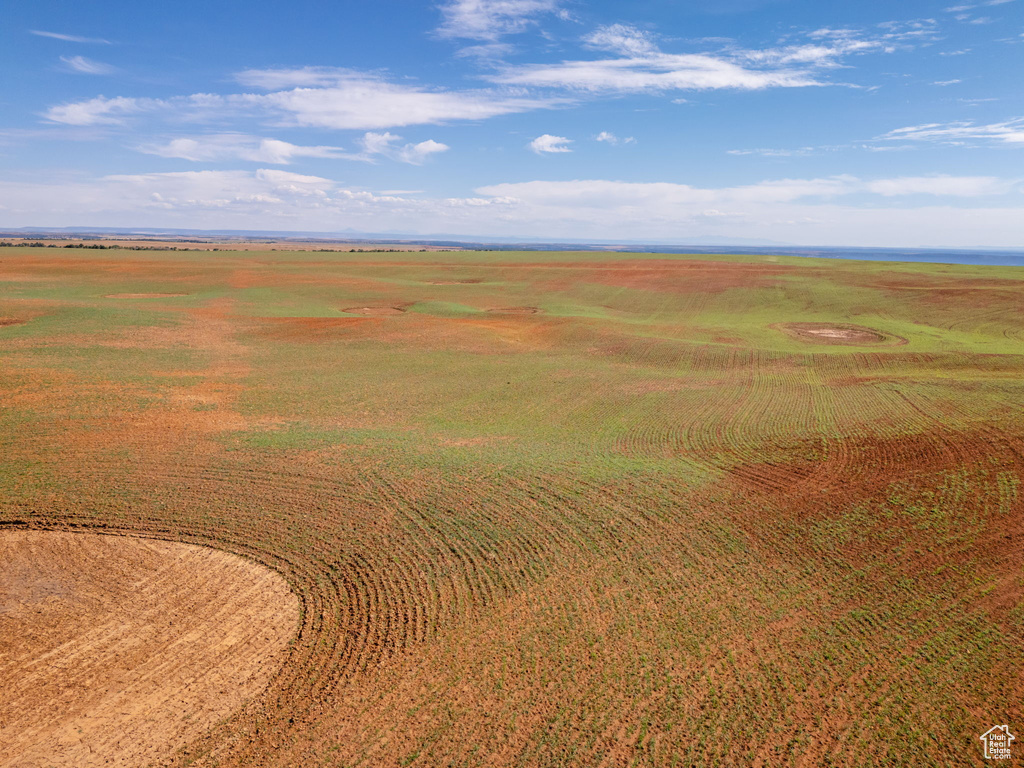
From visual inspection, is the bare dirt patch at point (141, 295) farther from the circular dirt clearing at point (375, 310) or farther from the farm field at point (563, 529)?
the circular dirt clearing at point (375, 310)

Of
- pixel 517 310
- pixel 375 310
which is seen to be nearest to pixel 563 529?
pixel 517 310

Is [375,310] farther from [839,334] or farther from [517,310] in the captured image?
[839,334]

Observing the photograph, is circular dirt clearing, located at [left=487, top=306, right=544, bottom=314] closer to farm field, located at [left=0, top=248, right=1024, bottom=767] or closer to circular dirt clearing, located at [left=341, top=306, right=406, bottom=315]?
circular dirt clearing, located at [left=341, top=306, right=406, bottom=315]

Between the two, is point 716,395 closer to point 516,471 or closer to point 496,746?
point 516,471

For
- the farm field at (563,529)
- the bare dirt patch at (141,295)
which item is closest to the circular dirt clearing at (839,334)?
the farm field at (563,529)

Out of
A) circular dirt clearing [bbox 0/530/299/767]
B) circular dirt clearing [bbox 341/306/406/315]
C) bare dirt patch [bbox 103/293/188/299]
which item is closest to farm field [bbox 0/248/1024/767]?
circular dirt clearing [bbox 0/530/299/767]

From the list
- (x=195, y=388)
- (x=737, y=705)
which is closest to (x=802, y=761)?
(x=737, y=705)
